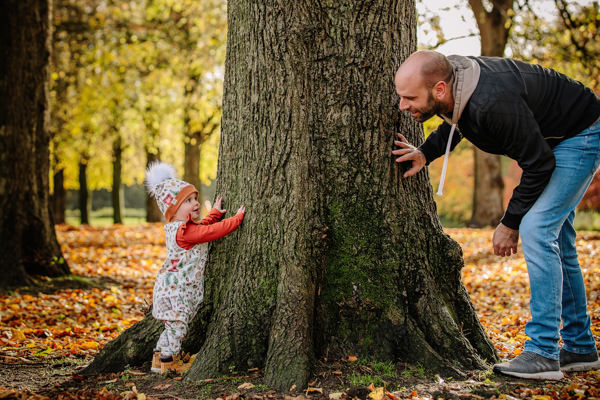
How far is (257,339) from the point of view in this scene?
3387 mm

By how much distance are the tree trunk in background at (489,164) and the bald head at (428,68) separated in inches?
510

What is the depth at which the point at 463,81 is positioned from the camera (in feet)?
9.93

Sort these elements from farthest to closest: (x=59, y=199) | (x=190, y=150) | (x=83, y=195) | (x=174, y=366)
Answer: (x=83, y=195) → (x=59, y=199) → (x=190, y=150) → (x=174, y=366)

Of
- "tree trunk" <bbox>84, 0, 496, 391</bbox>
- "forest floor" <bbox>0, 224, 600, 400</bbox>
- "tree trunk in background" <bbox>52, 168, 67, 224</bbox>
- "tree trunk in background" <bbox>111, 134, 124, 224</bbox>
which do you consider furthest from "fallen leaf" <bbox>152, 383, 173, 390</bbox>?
"tree trunk in background" <bbox>52, 168, 67, 224</bbox>

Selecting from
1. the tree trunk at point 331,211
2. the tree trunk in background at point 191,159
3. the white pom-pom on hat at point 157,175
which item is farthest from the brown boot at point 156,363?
the tree trunk in background at point 191,159

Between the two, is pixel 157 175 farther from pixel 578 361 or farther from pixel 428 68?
pixel 578 361

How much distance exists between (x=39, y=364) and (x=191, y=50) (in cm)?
1347

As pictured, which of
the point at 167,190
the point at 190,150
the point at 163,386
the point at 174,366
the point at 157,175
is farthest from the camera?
the point at 190,150

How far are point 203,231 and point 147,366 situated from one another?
3.92ft

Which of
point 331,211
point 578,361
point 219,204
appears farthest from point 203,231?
point 578,361

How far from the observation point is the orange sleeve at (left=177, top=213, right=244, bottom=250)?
Answer: 3615 millimetres

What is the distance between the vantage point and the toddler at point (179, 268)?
375cm

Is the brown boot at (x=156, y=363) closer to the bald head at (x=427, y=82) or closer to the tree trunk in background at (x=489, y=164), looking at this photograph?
the bald head at (x=427, y=82)

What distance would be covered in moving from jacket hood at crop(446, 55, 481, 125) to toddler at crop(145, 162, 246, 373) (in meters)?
1.69
